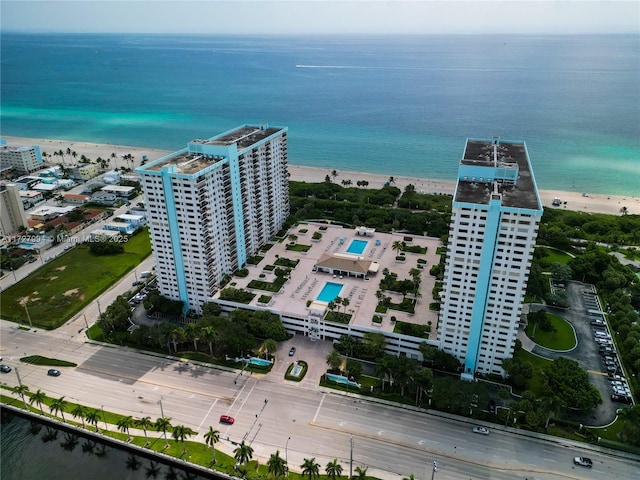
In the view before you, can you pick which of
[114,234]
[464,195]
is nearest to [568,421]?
[464,195]

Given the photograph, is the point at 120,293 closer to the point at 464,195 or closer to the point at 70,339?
the point at 70,339

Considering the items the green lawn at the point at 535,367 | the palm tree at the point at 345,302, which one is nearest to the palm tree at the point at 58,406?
the palm tree at the point at 345,302

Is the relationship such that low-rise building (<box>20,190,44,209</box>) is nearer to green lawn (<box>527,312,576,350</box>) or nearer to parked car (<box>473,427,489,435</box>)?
parked car (<box>473,427,489,435</box>)

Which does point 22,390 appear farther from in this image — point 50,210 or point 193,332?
point 50,210

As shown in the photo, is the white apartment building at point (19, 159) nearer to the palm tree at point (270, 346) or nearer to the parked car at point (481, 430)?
the palm tree at point (270, 346)

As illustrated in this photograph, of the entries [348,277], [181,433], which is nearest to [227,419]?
[181,433]

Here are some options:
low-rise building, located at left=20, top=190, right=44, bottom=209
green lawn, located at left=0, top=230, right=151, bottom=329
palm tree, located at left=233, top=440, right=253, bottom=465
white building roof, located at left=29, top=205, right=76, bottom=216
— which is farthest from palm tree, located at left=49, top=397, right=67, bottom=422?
low-rise building, located at left=20, top=190, right=44, bottom=209
